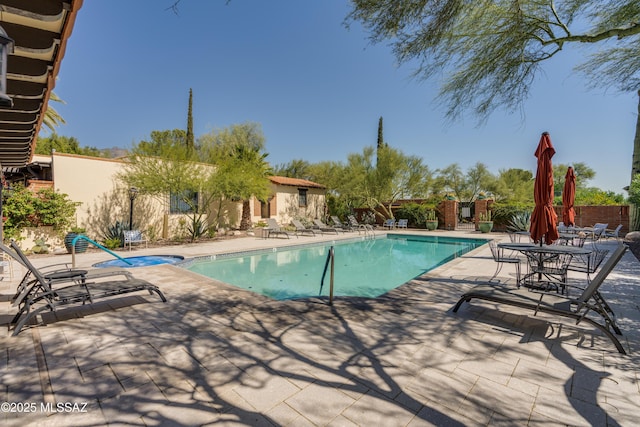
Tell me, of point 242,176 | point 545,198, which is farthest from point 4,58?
point 242,176

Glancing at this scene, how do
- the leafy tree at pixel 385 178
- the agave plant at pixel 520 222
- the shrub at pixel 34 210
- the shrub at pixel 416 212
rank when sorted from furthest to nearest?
the shrub at pixel 416 212 → the leafy tree at pixel 385 178 → the agave plant at pixel 520 222 → the shrub at pixel 34 210

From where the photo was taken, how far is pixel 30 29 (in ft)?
7.47

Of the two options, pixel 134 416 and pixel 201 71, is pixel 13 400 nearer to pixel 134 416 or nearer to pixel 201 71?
pixel 134 416

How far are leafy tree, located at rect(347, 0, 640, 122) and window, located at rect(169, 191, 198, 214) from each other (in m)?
11.3

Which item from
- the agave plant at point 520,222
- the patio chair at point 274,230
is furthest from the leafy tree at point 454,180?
the patio chair at point 274,230

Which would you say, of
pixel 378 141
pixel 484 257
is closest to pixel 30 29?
pixel 484 257

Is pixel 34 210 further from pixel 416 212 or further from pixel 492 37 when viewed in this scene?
pixel 416 212

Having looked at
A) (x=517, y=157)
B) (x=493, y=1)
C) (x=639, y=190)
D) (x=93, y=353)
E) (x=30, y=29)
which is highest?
(x=517, y=157)

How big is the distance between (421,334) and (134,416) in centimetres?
288

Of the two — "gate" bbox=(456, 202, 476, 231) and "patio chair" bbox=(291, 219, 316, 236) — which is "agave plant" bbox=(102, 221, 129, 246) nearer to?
"patio chair" bbox=(291, 219, 316, 236)

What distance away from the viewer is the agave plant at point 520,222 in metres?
15.3

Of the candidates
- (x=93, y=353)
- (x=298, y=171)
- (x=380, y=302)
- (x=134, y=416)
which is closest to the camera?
(x=134, y=416)

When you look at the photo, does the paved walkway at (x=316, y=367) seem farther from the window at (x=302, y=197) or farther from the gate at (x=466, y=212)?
the gate at (x=466, y=212)

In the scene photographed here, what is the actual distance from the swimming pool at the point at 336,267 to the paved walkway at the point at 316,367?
258 centimetres
